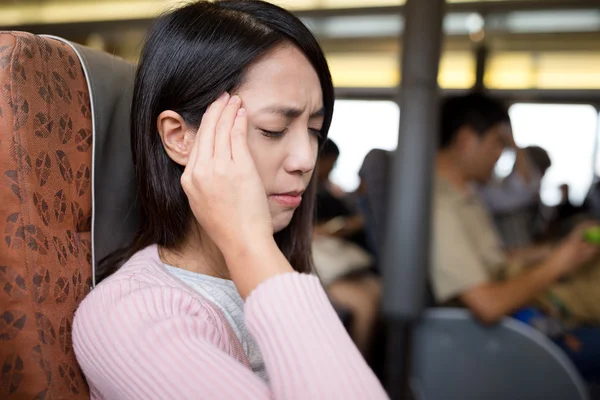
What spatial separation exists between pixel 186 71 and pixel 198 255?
13.6 inches

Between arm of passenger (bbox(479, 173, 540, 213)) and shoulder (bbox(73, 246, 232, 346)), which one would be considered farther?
arm of passenger (bbox(479, 173, 540, 213))

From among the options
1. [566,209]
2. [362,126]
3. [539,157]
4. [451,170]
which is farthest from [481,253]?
[362,126]

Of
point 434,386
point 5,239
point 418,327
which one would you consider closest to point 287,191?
point 5,239

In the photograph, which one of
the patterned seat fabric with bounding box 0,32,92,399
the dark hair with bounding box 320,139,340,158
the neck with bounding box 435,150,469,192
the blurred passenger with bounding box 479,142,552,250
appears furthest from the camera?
the blurred passenger with bounding box 479,142,552,250

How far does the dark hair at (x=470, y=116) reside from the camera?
2.55m

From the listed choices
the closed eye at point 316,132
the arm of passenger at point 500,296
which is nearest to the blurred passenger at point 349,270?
the arm of passenger at point 500,296

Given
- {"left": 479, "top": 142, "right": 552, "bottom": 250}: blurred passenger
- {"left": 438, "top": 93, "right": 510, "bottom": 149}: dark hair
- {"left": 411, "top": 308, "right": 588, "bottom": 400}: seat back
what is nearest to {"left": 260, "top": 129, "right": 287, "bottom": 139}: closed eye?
{"left": 411, "top": 308, "right": 588, "bottom": 400}: seat back

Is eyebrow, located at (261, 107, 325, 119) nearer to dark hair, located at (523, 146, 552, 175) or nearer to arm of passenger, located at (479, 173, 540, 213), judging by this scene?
arm of passenger, located at (479, 173, 540, 213)

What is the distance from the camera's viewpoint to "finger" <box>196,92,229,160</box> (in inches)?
33.6

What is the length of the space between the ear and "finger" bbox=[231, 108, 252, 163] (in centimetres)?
12

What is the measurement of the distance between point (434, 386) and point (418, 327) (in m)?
0.28

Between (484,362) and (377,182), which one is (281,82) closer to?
(377,182)

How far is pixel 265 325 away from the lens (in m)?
0.72

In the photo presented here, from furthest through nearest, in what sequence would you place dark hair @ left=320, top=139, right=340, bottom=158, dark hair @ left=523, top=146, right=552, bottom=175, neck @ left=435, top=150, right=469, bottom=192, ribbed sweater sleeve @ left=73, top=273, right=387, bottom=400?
dark hair @ left=523, top=146, right=552, bottom=175
dark hair @ left=320, top=139, right=340, bottom=158
neck @ left=435, top=150, right=469, bottom=192
ribbed sweater sleeve @ left=73, top=273, right=387, bottom=400
